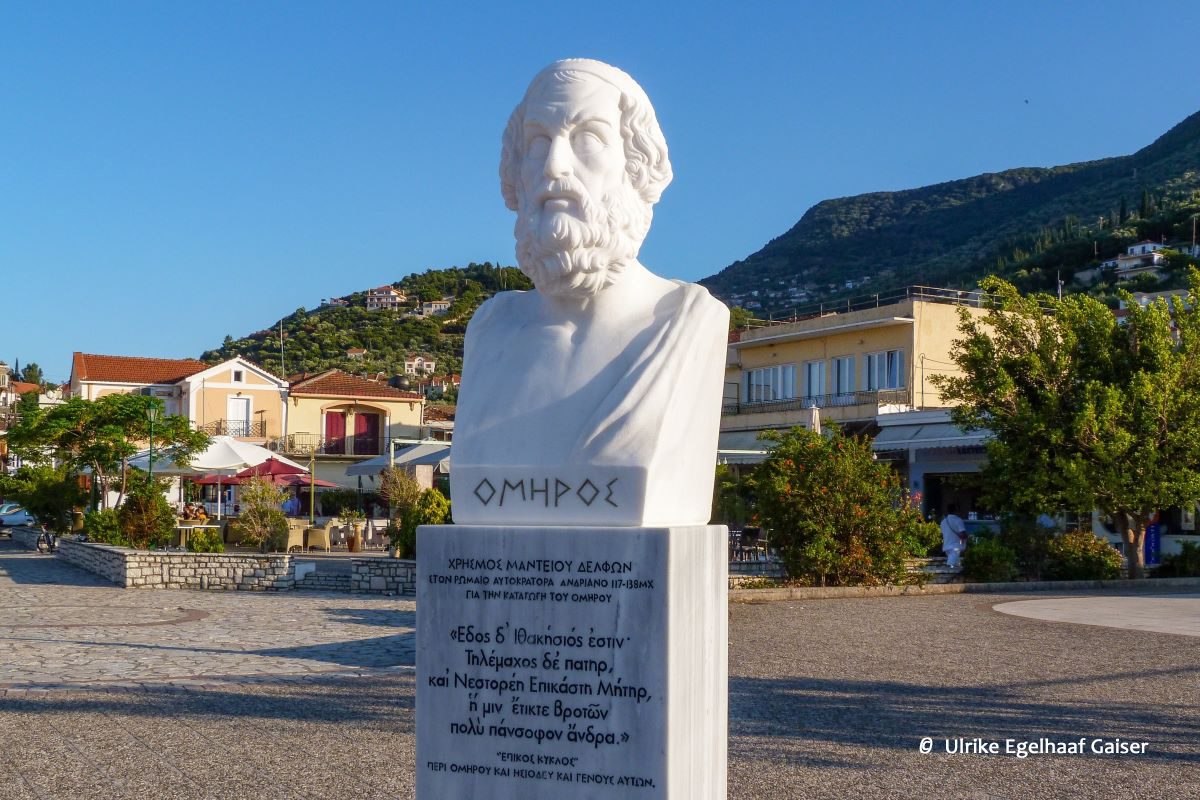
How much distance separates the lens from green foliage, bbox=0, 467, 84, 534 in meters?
30.3

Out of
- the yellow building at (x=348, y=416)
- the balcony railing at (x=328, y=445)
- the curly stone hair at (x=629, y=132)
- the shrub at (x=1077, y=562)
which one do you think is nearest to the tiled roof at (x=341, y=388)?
the yellow building at (x=348, y=416)

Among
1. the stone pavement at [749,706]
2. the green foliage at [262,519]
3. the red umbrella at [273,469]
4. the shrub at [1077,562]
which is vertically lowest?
the stone pavement at [749,706]

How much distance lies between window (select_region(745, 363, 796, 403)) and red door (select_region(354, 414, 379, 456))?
20.8 m

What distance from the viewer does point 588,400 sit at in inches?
169

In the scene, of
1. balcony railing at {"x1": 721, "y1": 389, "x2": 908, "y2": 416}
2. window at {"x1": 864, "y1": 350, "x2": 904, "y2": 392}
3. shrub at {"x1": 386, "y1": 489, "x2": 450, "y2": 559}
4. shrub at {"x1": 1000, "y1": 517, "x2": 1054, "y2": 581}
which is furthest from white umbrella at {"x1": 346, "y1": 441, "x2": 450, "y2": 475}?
window at {"x1": 864, "y1": 350, "x2": 904, "y2": 392}

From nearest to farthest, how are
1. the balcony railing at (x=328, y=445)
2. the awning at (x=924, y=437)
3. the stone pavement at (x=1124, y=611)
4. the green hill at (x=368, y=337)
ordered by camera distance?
the stone pavement at (x=1124, y=611), the awning at (x=924, y=437), the balcony railing at (x=328, y=445), the green hill at (x=368, y=337)

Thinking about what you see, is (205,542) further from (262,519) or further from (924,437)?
(924,437)

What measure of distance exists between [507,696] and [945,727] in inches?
168

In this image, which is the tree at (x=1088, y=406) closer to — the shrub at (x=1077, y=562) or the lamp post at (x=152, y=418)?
the shrub at (x=1077, y=562)

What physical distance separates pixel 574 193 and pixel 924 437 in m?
29.2

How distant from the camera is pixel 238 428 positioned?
54.3 meters

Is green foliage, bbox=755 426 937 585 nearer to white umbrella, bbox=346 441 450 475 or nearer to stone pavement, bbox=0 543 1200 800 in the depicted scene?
stone pavement, bbox=0 543 1200 800

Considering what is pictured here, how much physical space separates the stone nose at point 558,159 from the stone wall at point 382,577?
1312 cm

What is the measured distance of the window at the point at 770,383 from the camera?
136 feet
